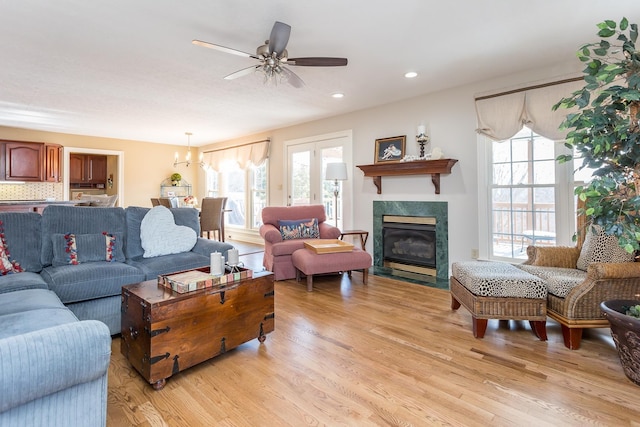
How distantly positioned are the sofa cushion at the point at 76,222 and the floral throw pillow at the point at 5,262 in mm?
168

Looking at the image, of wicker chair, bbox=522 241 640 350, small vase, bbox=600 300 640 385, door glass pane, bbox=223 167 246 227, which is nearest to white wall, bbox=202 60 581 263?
wicker chair, bbox=522 241 640 350

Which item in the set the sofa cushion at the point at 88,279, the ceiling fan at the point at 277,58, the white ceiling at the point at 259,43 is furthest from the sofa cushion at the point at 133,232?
the ceiling fan at the point at 277,58

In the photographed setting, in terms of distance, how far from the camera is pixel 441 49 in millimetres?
3037

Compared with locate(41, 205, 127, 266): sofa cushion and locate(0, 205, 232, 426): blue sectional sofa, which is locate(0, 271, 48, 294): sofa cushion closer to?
locate(0, 205, 232, 426): blue sectional sofa

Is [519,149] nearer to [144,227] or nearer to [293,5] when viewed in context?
[293,5]

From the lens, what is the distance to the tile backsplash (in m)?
6.46

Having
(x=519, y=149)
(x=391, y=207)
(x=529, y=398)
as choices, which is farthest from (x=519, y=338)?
(x=391, y=207)

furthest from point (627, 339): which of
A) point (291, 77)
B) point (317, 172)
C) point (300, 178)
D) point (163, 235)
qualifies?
point (300, 178)

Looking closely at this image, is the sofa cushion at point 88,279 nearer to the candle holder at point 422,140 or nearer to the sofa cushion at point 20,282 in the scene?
the sofa cushion at point 20,282

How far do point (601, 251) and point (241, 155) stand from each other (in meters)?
6.29

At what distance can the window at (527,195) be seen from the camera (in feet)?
11.2

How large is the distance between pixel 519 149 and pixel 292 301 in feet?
9.97

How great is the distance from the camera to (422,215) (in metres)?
4.41

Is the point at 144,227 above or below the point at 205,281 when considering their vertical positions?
above
